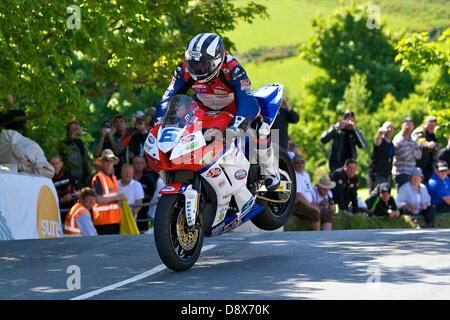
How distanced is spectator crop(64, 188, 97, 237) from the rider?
473 cm

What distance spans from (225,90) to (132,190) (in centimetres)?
665

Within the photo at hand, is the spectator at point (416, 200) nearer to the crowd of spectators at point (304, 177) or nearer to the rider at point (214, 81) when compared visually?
the crowd of spectators at point (304, 177)

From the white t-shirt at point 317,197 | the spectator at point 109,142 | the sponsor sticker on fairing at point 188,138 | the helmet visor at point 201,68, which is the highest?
the helmet visor at point 201,68

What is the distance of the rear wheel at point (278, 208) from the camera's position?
13047mm

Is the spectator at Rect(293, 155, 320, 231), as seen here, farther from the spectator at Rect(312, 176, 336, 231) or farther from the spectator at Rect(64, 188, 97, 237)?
the spectator at Rect(64, 188, 97, 237)

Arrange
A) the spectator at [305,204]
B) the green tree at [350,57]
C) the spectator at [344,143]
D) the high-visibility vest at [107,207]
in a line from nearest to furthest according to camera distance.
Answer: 1. the high-visibility vest at [107,207]
2. the spectator at [305,204]
3. the spectator at [344,143]
4. the green tree at [350,57]

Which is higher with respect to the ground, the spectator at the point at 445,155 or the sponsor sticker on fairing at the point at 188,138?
the sponsor sticker on fairing at the point at 188,138

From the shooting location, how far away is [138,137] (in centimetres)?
1948

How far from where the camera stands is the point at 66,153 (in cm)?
1902

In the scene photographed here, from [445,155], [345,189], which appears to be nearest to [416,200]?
Answer: [345,189]

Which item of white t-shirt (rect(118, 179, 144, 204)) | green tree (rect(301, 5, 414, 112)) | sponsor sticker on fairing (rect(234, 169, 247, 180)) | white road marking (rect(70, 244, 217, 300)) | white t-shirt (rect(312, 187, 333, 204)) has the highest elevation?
green tree (rect(301, 5, 414, 112))

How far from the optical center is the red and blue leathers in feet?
38.1

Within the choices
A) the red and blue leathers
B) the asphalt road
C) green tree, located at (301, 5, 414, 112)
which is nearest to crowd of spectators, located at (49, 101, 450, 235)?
the asphalt road

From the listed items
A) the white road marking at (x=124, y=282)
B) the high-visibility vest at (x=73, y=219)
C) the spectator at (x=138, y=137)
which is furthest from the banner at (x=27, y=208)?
the white road marking at (x=124, y=282)
